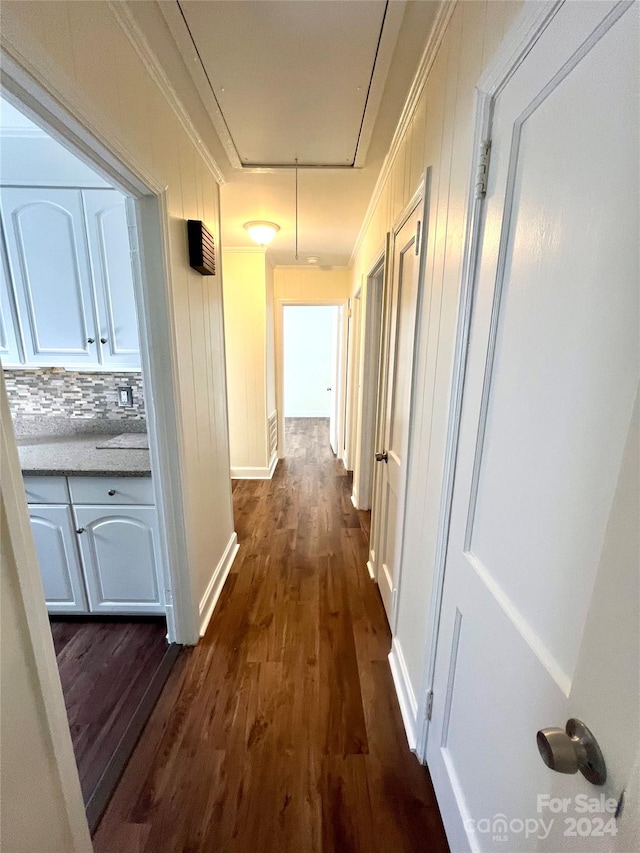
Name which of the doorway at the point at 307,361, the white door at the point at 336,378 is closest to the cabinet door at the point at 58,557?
the white door at the point at 336,378

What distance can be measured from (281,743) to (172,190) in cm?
225

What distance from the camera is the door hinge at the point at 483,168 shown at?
2.69 feet

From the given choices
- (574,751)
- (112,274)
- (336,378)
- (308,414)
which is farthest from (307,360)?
(574,751)

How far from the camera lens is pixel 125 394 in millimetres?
2160

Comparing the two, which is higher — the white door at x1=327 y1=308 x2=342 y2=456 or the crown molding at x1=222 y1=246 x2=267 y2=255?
the crown molding at x1=222 y1=246 x2=267 y2=255

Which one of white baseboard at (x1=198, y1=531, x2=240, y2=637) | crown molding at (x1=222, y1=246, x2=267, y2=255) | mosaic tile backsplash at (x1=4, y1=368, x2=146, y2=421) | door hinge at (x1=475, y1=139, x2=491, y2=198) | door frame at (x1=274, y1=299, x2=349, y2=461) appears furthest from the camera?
door frame at (x1=274, y1=299, x2=349, y2=461)

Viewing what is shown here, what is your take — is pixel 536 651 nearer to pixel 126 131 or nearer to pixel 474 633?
pixel 474 633

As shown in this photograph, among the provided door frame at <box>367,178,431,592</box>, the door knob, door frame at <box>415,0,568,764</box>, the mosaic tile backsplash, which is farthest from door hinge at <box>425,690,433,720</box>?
the mosaic tile backsplash

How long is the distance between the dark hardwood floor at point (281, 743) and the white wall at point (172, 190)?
358mm

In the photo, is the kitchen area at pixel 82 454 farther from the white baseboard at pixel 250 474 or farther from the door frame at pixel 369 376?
the white baseboard at pixel 250 474

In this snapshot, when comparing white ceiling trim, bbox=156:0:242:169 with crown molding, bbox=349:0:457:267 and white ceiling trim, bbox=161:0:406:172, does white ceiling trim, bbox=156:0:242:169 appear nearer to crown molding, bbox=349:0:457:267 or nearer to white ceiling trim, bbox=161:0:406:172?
white ceiling trim, bbox=161:0:406:172

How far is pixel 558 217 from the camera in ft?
1.95

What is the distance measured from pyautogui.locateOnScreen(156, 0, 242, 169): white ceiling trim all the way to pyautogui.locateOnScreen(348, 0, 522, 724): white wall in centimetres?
81

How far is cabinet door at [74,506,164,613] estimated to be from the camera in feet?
5.57
